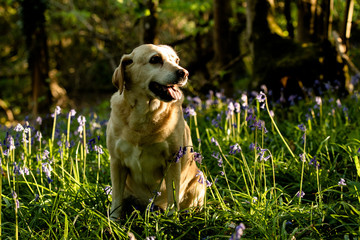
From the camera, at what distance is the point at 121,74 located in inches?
118

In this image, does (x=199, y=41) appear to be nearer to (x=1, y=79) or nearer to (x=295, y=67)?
(x=295, y=67)

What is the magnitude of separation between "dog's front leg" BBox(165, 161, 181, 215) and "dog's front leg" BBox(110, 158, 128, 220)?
0.39m

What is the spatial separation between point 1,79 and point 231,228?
638 inches

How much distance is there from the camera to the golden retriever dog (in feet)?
9.56

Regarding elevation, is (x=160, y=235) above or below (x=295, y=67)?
below

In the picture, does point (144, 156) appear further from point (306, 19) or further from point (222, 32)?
→ point (222, 32)

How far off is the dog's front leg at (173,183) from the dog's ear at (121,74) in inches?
30.4

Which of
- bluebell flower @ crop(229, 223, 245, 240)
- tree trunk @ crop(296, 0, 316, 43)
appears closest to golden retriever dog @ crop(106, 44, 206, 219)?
bluebell flower @ crop(229, 223, 245, 240)

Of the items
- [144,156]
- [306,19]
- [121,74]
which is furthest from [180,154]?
[306,19]

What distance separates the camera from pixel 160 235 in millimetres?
2533

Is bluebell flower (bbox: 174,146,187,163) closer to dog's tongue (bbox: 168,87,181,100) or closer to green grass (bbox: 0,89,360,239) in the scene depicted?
green grass (bbox: 0,89,360,239)

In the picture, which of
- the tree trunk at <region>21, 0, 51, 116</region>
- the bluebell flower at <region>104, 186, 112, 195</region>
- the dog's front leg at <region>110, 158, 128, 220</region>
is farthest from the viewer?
the tree trunk at <region>21, 0, 51, 116</region>

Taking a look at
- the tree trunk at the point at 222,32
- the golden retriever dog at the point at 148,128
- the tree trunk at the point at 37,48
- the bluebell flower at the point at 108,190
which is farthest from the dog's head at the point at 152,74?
the tree trunk at the point at 222,32

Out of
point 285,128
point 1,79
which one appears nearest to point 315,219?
point 285,128
